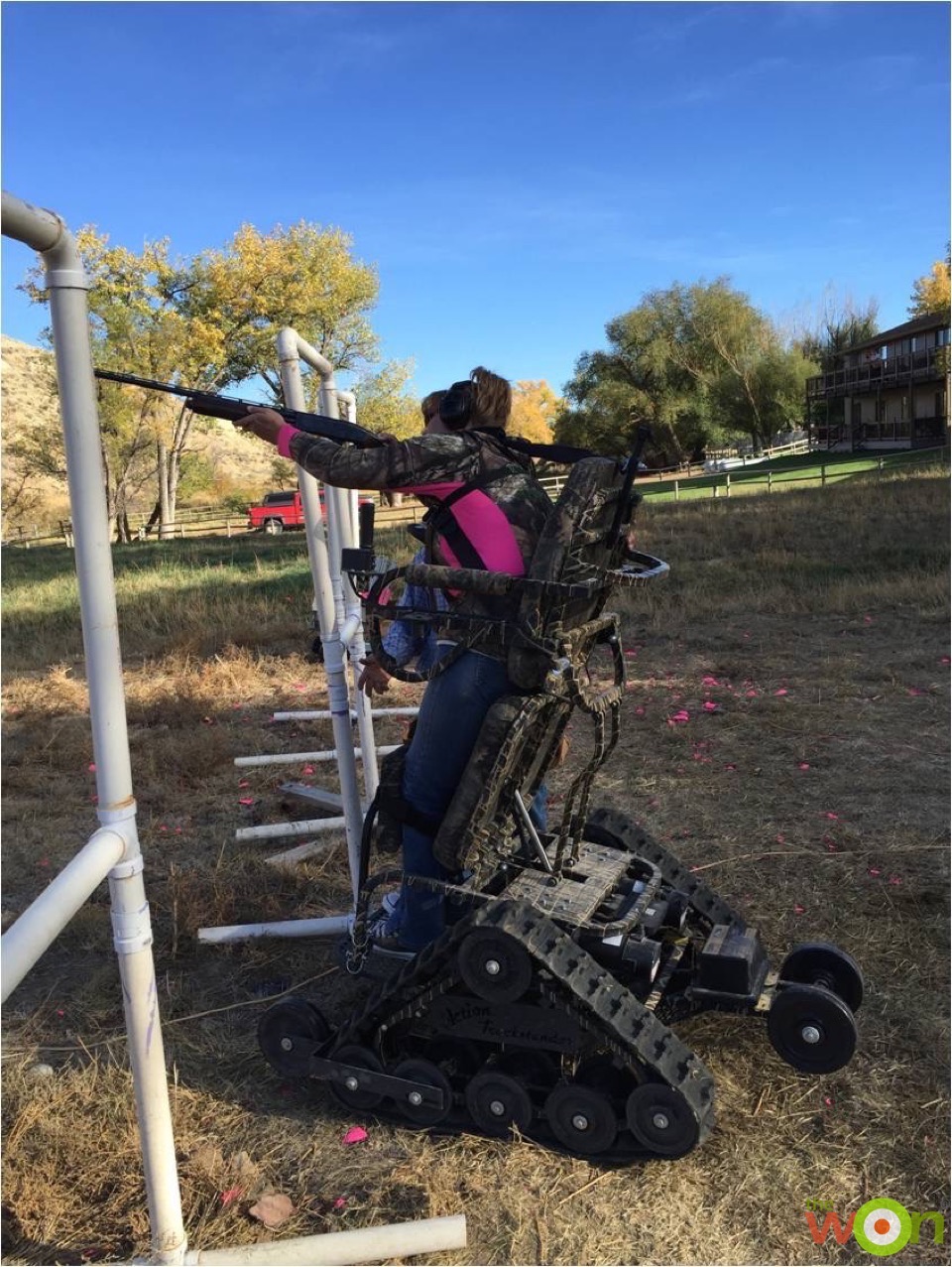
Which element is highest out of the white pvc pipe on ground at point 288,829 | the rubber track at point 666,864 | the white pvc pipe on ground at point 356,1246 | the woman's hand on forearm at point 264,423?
the woman's hand on forearm at point 264,423

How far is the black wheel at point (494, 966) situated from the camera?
8.76 feet

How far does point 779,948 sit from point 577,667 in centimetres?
183

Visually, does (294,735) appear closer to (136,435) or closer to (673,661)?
(673,661)

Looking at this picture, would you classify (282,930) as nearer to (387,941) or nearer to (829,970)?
(387,941)

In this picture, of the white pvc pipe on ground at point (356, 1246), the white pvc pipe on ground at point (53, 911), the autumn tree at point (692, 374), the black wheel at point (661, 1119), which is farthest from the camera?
the autumn tree at point (692, 374)

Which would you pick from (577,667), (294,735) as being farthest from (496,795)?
(294,735)

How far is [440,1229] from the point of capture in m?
2.46

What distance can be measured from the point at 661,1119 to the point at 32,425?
52.5m

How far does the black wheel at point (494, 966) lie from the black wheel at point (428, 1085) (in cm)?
36

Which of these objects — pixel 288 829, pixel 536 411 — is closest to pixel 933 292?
pixel 536 411

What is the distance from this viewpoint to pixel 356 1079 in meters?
2.94

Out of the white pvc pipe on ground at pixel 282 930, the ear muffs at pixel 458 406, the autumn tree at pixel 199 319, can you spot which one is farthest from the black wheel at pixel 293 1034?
the autumn tree at pixel 199 319

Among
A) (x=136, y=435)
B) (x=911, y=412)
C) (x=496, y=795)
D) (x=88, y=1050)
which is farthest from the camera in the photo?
(x=911, y=412)

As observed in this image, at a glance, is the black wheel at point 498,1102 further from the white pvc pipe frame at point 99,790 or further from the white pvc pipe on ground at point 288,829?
the white pvc pipe on ground at point 288,829
